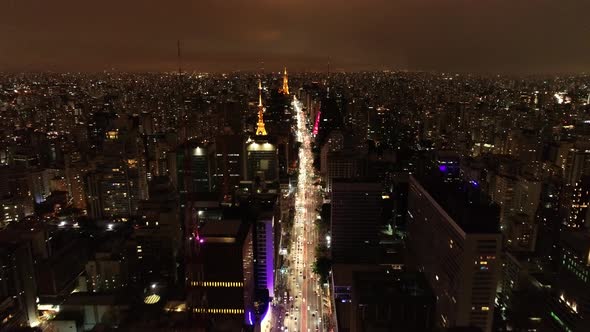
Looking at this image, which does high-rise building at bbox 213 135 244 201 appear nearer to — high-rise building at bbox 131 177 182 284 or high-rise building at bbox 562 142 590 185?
high-rise building at bbox 131 177 182 284

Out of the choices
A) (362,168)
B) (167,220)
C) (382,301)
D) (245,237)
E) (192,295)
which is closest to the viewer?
(382,301)

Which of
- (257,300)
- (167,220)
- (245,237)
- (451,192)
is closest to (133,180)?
(167,220)

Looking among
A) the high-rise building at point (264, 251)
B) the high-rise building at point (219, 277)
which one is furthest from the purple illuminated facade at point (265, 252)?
the high-rise building at point (219, 277)

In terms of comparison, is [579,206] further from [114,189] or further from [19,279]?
[114,189]

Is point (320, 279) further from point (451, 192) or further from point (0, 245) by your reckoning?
point (0, 245)

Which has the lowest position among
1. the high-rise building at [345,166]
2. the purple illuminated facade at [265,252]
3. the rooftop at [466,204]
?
the purple illuminated facade at [265,252]

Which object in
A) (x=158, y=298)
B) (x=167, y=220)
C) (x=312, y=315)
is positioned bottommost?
(x=312, y=315)

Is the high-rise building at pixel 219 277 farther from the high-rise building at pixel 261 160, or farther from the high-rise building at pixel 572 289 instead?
the high-rise building at pixel 261 160
